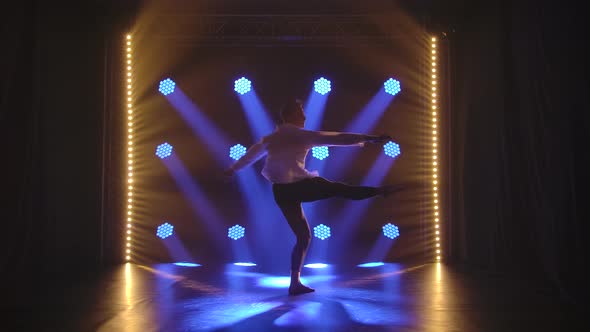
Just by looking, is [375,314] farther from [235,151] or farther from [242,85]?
[242,85]

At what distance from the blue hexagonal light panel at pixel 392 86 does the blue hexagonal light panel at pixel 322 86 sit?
614 mm

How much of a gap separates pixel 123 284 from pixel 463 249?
3.20m

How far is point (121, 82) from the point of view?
4.70 meters

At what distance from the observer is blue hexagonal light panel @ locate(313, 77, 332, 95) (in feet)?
16.1

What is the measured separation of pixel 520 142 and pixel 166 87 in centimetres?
352

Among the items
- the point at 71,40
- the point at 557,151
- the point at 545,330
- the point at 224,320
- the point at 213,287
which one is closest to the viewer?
the point at 545,330

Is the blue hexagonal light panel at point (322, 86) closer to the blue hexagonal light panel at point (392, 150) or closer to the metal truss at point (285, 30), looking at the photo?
the metal truss at point (285, 30)

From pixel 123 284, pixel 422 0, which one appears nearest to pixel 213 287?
pixel 123 284

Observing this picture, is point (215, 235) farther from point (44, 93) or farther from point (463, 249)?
point (463, 249)

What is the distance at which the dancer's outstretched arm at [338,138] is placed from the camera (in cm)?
289

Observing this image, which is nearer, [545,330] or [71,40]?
[545,330]

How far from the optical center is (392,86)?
194 inches

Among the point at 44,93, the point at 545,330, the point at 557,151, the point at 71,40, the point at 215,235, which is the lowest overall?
the point at 545,330

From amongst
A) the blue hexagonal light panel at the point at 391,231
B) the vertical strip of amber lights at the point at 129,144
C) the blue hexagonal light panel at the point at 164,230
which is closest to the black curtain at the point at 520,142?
the blue hexagonal light panel at the point at 391,231
